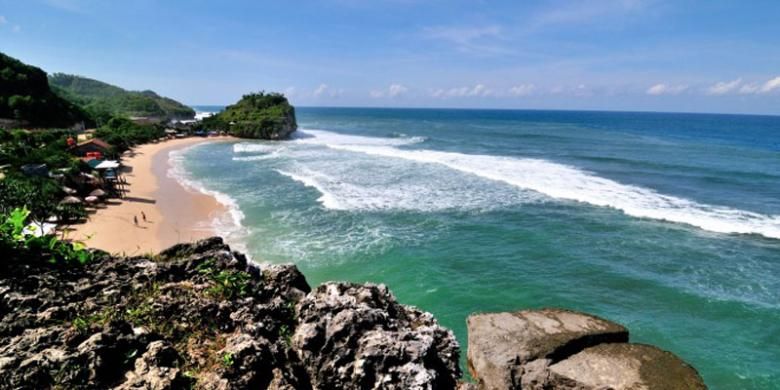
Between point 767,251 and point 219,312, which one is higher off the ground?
point 219,312

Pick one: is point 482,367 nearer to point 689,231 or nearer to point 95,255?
point 95,255

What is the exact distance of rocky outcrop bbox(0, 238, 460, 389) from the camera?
4.49 metres

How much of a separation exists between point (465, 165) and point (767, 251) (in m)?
26.9

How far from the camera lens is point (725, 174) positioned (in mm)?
36656

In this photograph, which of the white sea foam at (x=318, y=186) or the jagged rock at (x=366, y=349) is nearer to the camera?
the jagged rock at (x=366, y=349)

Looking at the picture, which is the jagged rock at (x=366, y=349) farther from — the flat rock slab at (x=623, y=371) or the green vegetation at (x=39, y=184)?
the green vegetation at (x=39, y=184)

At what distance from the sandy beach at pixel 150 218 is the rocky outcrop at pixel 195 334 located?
12553mm

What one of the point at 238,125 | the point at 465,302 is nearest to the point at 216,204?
the point at 465,302

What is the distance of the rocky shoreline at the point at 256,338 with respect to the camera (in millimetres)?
4582

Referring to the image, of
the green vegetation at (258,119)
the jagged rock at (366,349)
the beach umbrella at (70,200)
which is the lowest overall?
the beach umbrella at (70,200)

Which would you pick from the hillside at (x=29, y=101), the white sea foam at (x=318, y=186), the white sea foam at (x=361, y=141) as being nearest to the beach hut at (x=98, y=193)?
the white sea foam at (x=318, y=186)

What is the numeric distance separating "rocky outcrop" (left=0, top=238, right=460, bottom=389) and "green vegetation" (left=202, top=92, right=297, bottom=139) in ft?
254

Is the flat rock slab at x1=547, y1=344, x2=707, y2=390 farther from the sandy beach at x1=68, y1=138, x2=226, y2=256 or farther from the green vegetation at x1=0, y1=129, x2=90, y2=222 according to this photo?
the green vegetation at x1=0, y1=129, x2=90, y2=222

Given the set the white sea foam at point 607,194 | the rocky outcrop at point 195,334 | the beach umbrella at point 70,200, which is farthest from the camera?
the beach umbrella at point 70,200
